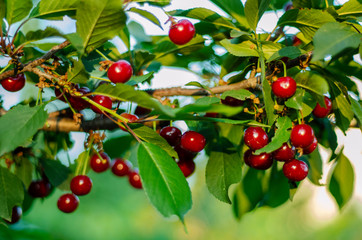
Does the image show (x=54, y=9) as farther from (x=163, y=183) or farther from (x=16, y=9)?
(x=163, y=183)

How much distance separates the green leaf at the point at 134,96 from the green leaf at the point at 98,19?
107 mm

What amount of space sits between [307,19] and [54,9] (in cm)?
58

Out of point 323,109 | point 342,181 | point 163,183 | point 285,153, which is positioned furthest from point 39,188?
point 342,181

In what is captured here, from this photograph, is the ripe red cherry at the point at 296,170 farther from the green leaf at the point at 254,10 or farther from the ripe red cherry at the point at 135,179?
the ripe red cherry at the point at 135,179

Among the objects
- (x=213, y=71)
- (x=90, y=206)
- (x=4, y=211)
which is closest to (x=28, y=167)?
(x=4, y=211)

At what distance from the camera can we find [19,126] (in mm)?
687

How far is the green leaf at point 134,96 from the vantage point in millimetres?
627

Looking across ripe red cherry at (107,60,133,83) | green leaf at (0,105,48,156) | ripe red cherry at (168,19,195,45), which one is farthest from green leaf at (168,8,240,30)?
green leaf at (0,105,48,156)

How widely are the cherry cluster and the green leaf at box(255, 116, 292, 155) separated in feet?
0.56

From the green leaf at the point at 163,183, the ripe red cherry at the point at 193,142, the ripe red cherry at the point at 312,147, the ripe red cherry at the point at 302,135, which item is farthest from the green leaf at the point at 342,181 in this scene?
the green leaf at the point at 163,183

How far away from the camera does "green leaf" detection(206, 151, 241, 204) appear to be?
3.12ft

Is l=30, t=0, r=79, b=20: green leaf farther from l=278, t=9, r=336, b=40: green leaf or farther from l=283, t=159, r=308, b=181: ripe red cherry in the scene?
l=283, t=159, r=308, b=181: ripe red cherry

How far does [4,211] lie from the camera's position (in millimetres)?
906

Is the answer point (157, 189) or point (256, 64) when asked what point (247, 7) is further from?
point (157, 189)
